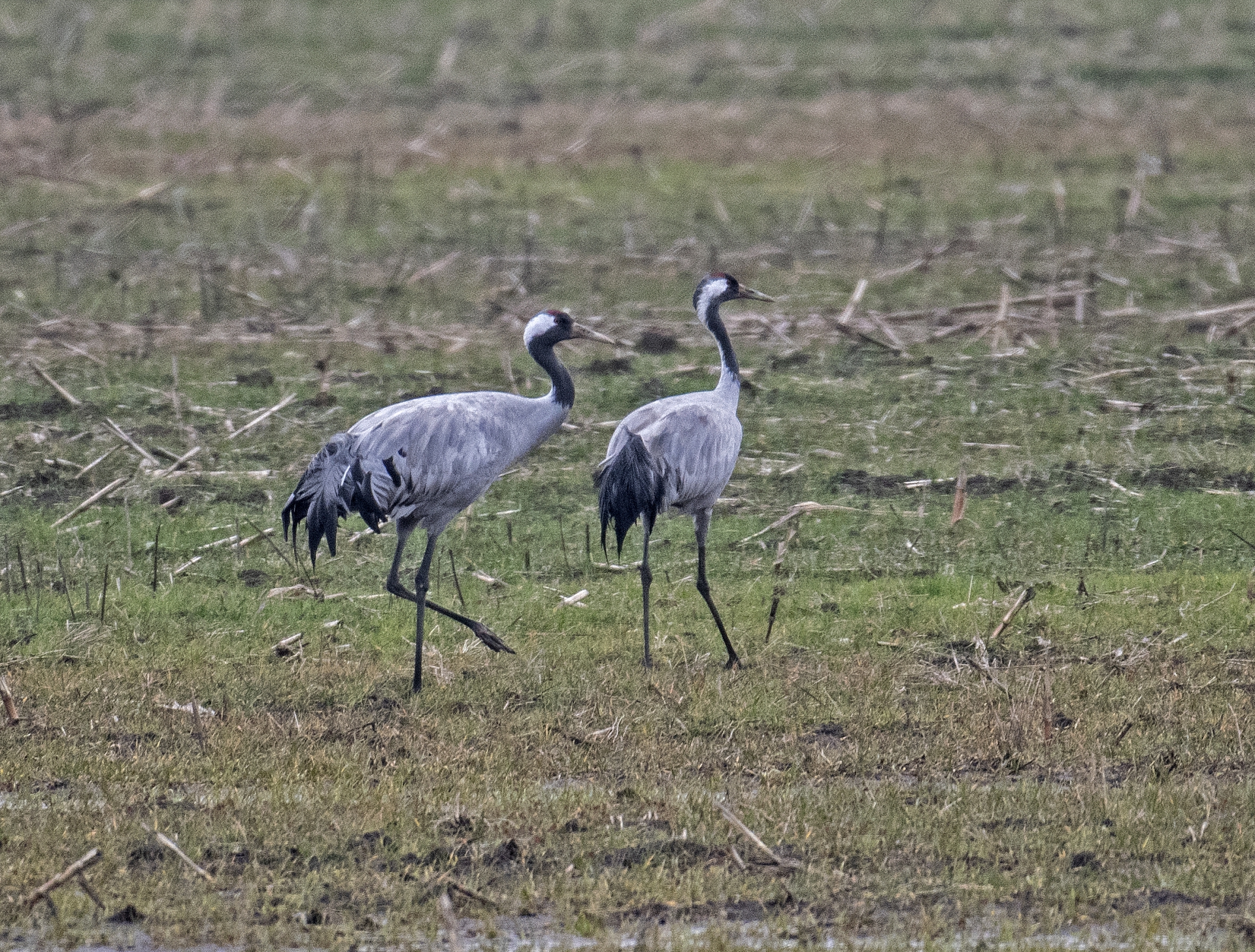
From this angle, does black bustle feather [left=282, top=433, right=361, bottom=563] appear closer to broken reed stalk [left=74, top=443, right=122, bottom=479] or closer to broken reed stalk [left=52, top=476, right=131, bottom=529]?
broken reed stalk [left=52, top=476, right=131, bottom=529]

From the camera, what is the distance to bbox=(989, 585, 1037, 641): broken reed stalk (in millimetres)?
9320

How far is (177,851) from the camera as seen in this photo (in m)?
6.40

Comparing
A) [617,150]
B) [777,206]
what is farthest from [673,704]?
[617,150]

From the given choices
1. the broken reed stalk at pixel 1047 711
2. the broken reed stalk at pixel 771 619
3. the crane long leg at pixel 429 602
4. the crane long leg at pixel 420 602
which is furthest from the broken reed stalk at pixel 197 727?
the broken reed stalk at pixel 1047 711

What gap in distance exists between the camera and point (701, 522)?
10.1 m

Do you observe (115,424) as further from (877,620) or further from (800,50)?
(800,50)

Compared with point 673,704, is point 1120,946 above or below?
above

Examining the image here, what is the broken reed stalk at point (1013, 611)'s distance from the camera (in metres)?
9.32

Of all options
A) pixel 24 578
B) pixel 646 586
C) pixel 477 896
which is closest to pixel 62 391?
pixel 24 578

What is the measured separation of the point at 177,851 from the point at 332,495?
295 centimetres

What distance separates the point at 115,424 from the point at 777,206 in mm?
9153

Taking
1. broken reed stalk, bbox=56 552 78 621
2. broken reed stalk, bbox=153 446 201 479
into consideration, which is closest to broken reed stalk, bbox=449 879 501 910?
broken reed stalk, bbox=56 552 78 621

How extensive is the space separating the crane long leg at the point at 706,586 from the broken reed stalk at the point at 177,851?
3190 millimetres

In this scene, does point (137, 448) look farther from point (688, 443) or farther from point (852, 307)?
point (852, 307)
